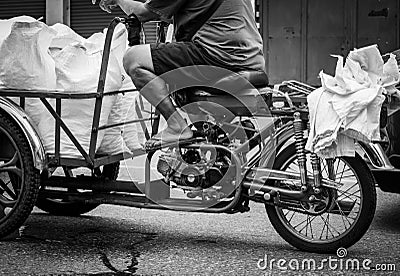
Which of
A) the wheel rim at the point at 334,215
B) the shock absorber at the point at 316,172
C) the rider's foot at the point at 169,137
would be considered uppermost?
the rider's foot at the point at 169,137

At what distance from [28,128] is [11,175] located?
582 millimetres

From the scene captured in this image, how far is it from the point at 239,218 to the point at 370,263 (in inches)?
64.5

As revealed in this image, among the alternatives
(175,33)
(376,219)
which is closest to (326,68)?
(376,219)

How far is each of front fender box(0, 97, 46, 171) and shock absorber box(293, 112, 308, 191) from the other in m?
1.66

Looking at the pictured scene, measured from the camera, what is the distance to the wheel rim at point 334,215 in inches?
196

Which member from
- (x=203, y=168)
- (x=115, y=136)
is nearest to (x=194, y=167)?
(x=203, y=168)

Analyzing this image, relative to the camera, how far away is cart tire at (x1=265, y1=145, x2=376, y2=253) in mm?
4914

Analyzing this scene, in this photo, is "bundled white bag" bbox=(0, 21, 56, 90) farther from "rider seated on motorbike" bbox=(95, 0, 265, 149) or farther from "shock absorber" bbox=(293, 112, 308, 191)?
"shock absorber" bbox=(293, 112, 308, 191)

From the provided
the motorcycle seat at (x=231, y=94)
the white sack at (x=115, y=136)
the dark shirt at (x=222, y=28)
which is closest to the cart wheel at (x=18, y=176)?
the white sack at (x=115, y=136)

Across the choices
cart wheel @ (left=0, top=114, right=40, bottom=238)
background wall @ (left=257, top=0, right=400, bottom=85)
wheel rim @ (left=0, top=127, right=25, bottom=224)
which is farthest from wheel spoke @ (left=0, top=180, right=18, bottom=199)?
background wall @ (left=257, top=0, right=400, bottom=85)

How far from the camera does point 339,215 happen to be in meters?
5.09

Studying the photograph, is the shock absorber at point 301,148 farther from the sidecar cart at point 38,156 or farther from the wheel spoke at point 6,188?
the wheel spoke at point 6,188

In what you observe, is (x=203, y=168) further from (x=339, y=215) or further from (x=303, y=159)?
(x=339, y=215)
